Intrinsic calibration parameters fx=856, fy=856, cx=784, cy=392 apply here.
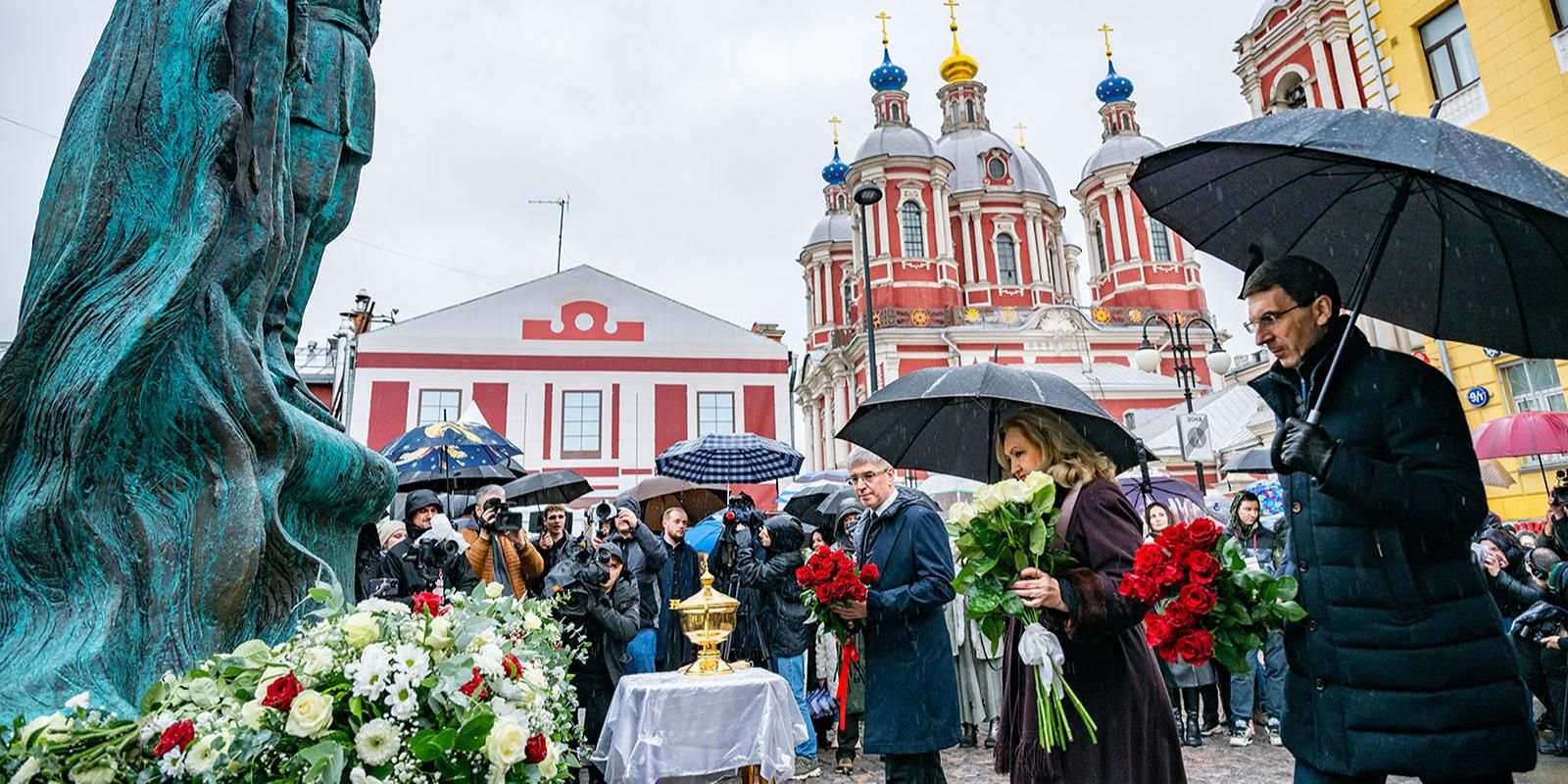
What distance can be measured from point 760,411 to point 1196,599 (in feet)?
71.3

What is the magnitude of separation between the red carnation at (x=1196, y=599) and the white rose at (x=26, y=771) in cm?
252

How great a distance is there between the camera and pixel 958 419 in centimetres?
434

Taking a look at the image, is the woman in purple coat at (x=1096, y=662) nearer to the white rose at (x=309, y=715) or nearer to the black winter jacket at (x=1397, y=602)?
the black winter jacket at (x=1397, y=602)

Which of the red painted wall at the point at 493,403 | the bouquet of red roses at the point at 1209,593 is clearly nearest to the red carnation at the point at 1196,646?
the bouquet of red roses at the point at 1209,593

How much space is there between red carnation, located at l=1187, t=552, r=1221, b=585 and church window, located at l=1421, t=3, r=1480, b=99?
603 inches

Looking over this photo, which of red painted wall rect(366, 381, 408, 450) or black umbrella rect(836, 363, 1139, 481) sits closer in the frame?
black umbrella rect(836, 363, 1139, 481)

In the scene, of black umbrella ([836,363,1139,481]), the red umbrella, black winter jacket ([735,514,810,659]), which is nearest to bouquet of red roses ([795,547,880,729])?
black umbrella ([836,363,1139,481])

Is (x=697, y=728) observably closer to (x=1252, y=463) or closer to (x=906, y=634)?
(x=906, y=634)

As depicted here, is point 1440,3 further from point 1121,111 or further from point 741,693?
point 1121,111

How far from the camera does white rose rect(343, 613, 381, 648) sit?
5.86ft

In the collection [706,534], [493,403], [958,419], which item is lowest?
[706,534]

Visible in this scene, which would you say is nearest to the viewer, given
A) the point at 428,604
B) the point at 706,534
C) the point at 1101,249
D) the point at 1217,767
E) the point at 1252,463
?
the point at 428,604

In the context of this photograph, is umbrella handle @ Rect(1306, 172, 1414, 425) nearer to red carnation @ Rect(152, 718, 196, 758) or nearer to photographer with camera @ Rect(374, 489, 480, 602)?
red carnation @ Rect(152, 718, 196, 758)

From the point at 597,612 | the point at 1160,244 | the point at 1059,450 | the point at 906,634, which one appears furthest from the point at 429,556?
A: the point at 1160,244
